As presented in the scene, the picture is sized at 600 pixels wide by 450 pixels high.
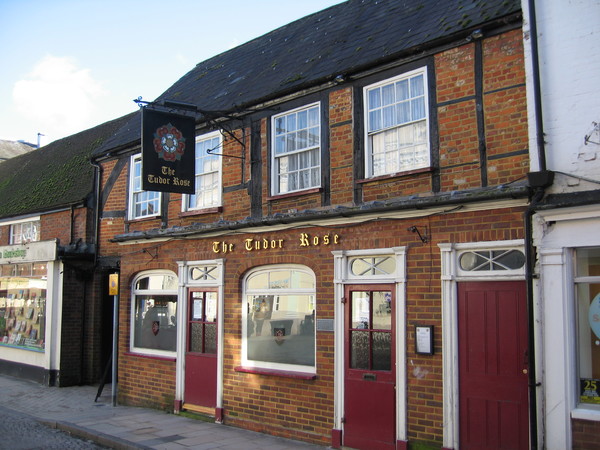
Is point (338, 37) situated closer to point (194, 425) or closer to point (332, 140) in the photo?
point (332, 140)

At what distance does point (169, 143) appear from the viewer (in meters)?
10.1

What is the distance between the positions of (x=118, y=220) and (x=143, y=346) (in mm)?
3018

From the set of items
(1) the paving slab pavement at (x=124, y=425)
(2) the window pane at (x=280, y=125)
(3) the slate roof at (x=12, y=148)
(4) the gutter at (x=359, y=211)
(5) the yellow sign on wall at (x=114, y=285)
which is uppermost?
(3) the slate roof at (x=12, y=148)

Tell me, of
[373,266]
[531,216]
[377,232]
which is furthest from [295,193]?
[531,216]

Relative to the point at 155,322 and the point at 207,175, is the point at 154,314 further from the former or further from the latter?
the point at 207,175

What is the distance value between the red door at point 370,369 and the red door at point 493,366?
106 cm

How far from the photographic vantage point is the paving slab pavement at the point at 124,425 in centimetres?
883

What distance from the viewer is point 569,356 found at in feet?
20.8

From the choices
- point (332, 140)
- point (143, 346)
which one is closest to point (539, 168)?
point (332, 140)

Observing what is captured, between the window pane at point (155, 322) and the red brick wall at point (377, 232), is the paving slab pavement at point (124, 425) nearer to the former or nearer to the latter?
the red brick wall at point (377, 232)

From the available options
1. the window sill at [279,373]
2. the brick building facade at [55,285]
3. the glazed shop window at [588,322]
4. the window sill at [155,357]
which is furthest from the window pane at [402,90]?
the brick building facade at [55,285]

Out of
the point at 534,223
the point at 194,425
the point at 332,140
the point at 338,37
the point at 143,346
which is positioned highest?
the point at 338,37

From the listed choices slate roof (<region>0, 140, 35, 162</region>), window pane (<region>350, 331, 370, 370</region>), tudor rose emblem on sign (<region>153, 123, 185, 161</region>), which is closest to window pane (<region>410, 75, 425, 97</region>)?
window pane (<region>350, 331, 370, 370</region>)

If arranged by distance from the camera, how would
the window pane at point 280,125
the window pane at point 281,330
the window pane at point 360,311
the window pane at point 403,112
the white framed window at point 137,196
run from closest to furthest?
the window pane at point 403,112 → the window pane at point 360,311 → the window pane at point 281,330 → the window pane at point 280,125 → the white framed window at point 137,196
